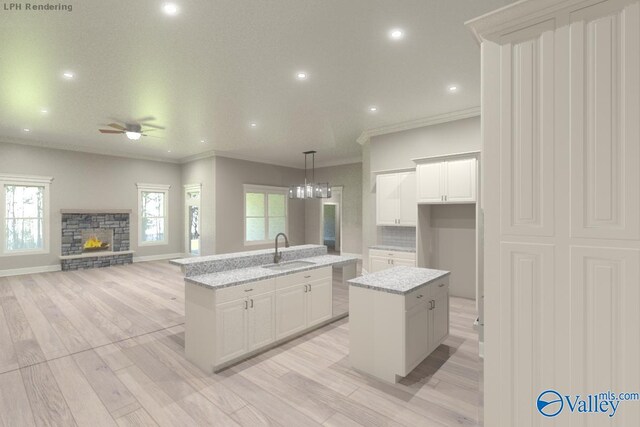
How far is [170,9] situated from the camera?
2.44 meters

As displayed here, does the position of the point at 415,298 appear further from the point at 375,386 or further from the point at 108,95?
the point at 108,95

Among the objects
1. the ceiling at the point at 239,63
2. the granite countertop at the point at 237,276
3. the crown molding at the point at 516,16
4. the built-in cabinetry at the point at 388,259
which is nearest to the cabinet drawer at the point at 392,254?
the built-in cabinetry at the point at 388,259

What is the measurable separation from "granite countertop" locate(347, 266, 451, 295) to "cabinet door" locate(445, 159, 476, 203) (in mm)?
1754

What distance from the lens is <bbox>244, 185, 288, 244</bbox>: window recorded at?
9.12m

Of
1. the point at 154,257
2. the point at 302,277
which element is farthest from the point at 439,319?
the point at 154,257

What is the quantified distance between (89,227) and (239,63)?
7150 mm

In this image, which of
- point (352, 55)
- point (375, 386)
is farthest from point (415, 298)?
point (352, 55)

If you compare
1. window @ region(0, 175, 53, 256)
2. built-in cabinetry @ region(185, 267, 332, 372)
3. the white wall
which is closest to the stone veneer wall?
the white wall

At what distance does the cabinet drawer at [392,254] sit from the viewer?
5086 mm

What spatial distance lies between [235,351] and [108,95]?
154 inches

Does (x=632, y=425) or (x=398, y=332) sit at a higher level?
(x=632, y=425)

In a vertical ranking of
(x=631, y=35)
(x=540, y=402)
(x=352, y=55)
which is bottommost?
(x=540, y=402)

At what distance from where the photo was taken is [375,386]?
2570 mm

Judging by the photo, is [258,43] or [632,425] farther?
[258,43]
